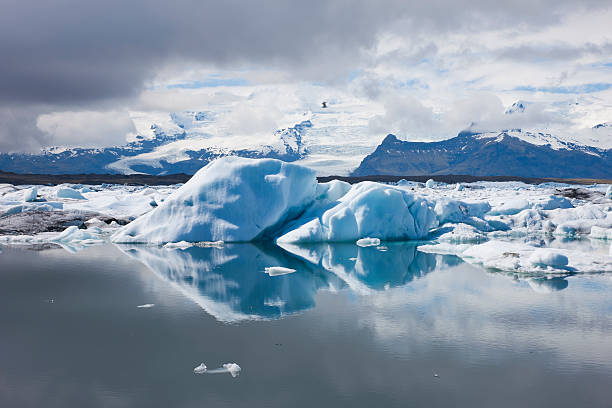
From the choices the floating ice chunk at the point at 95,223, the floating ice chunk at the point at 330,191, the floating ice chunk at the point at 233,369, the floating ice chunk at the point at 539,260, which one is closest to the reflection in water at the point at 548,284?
the floating ice chunk at the point at 539,260

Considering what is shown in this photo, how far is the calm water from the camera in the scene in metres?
6.06

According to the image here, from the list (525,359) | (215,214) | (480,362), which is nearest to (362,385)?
(480,362)

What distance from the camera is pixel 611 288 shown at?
37.8 feet

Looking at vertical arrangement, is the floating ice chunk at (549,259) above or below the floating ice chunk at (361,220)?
below

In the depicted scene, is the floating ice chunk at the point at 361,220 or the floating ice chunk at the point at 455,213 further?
the floating ice chunk at the point at 455,213

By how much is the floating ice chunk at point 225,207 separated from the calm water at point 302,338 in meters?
4.63

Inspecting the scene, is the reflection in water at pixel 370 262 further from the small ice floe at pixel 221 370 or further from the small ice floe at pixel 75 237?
the small ice floe at pixel 75 237

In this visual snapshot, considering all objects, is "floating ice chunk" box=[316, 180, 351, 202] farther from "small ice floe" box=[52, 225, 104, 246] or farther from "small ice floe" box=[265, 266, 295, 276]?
"small ice floe" box=[52, 225, 104, 246]

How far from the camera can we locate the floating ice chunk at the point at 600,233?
21.1 metres

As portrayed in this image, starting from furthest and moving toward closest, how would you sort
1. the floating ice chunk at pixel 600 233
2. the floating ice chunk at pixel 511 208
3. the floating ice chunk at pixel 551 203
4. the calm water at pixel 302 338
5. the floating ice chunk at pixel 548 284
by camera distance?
the floating ice chunk at pixel 551 203
the floating ice chunk at pixel 511 208
the floating ice chunk at pixel 600 233
the floating ice chunk at pixel 548 284
the calm water at pixel 302 338

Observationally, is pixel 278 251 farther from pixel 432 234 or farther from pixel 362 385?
pixel 362 385

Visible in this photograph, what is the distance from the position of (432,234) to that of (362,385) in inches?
628

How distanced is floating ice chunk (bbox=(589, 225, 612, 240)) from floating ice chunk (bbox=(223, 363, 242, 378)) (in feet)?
62.9

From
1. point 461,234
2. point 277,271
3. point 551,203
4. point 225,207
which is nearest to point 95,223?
point 225,207
